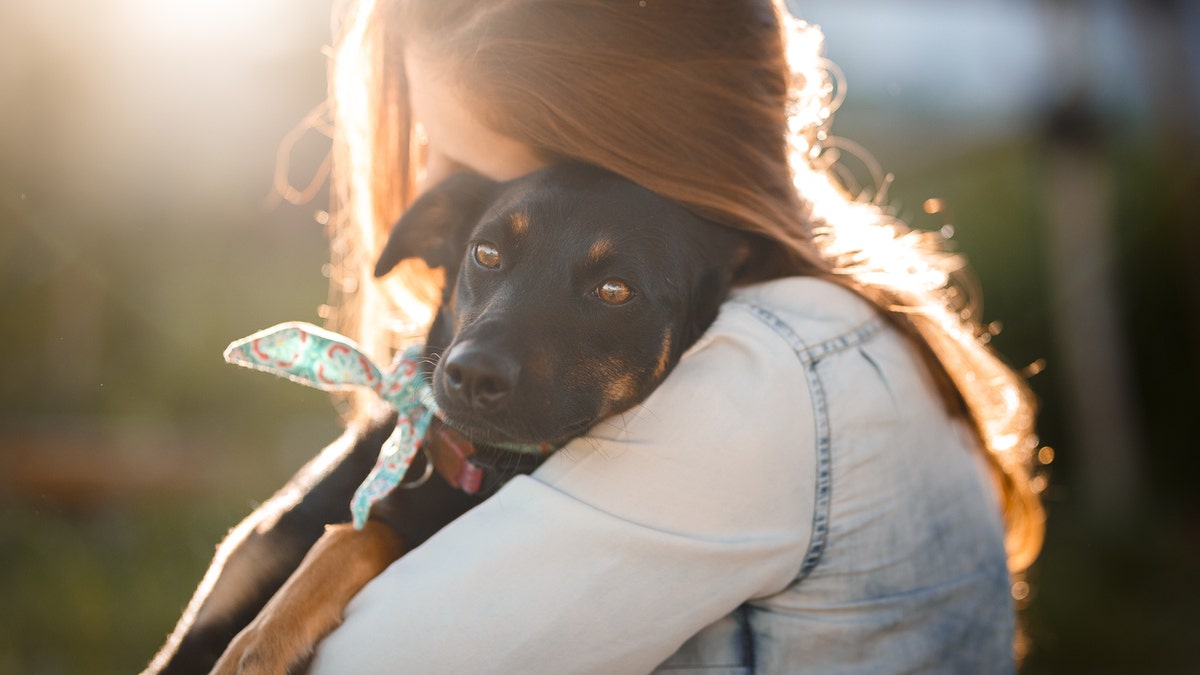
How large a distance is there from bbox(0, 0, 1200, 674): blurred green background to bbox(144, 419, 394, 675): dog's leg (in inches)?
57.4

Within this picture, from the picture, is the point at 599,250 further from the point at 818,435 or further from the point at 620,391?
the point at 818,435

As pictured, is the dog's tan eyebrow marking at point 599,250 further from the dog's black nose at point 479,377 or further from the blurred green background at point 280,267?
the blurred green background at point 280,267

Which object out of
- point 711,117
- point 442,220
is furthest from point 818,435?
point 442,220

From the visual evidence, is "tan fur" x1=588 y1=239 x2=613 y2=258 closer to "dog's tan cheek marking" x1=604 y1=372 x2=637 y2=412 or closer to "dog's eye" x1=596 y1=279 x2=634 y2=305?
"dog's eye" x1=596 y1=279 x2=634 y2=305

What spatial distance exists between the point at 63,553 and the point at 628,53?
12.6 ft

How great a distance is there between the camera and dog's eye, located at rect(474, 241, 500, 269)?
209 centimetres

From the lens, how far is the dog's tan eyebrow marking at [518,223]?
2.04 m

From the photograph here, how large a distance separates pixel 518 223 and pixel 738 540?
846 mm

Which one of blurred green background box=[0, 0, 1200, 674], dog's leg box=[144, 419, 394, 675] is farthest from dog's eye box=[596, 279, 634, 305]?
blurred green background box=[0, 0, 1200, 674]

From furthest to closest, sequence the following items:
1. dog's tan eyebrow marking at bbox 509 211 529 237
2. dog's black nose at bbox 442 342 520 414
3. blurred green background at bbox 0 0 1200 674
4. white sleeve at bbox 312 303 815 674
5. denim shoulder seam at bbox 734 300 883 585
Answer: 1. blurred green background at bbox 0 0 1200 674
2. dog's tan eyebrow marking at bbox 509 211 529 237
3. dog's black nose at bbox 442 342 520 414
4. denim shoulder seam at bbox 734 300 883 585
5. white sleeve at bbox 312 303 815 674

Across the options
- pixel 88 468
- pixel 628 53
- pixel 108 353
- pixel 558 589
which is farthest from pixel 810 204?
pixel 108 353

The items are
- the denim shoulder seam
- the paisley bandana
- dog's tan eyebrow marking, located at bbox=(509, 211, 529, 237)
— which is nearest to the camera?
the denim shoulder seam

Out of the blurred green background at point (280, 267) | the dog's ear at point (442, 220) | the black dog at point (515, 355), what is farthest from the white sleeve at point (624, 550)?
the blurred green background at point (280, 267)

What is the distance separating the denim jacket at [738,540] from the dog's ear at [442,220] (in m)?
0.71
